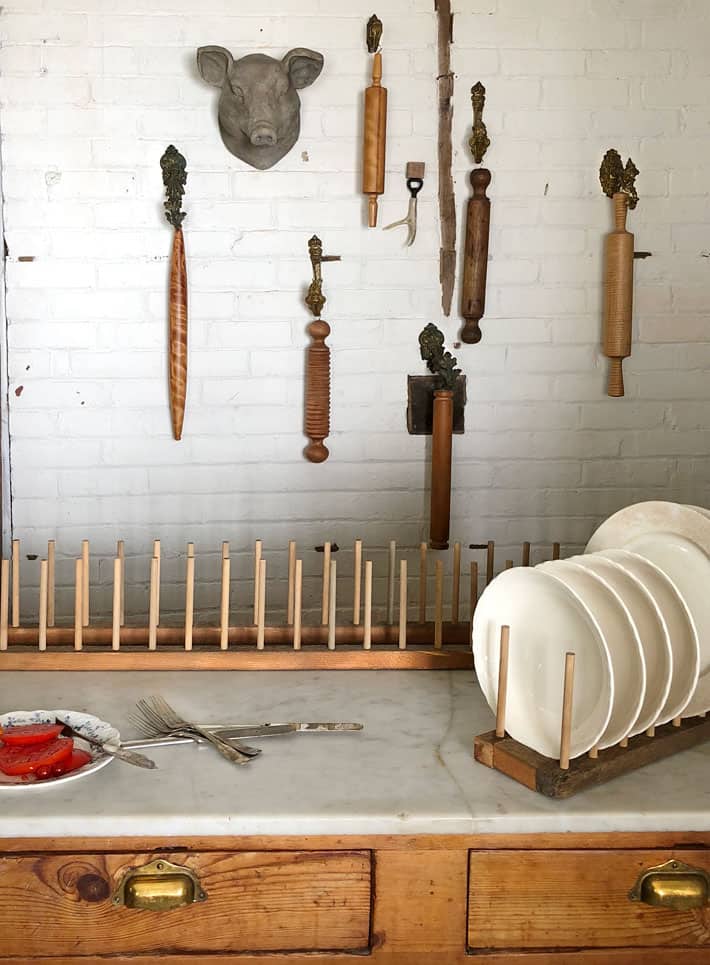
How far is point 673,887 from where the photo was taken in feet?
3.75

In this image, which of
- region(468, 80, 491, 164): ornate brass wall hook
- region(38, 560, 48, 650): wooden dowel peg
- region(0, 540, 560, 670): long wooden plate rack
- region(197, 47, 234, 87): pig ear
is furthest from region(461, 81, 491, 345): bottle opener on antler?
region(38, 560, 48, 650): wooden dowel peg

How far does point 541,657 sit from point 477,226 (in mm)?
1340

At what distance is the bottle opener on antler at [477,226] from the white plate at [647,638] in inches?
46.9

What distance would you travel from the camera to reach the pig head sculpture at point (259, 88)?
2193mm

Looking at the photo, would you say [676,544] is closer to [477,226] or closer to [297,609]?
[297,609]

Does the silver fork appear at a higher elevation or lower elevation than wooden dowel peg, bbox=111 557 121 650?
lower

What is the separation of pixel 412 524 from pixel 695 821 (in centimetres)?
138

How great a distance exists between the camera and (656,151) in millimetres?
2385

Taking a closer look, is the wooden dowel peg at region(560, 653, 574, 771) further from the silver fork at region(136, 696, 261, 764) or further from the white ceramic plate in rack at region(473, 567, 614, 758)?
the silver fork at region(136, 696, 261, 764)

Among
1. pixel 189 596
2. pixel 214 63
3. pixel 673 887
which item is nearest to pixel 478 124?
pixel 214 63

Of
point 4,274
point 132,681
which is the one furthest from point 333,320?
point 132,681

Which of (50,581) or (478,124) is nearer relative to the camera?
(50,581)

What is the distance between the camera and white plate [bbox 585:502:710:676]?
4.49ft

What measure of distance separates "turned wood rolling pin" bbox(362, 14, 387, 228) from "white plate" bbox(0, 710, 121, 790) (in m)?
1.44
